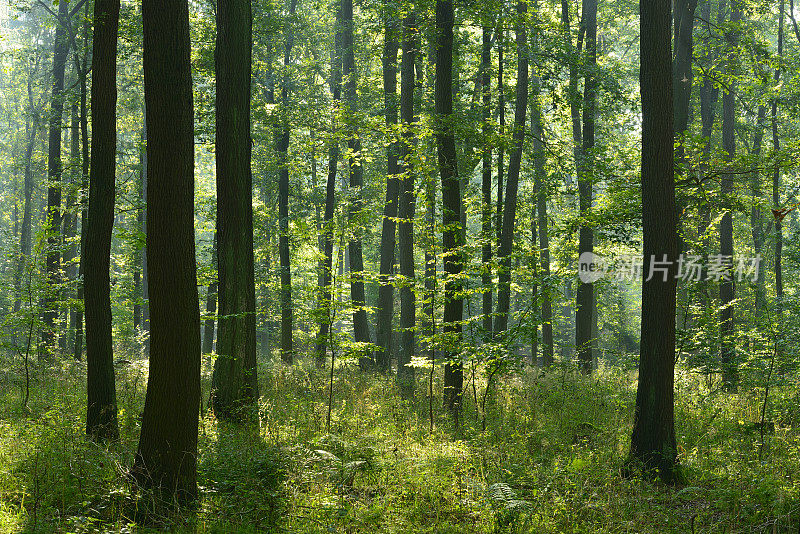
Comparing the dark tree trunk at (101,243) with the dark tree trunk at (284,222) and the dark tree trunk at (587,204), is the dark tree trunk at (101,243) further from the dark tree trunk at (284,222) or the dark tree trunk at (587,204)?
the dark tree trunk at (587,204)

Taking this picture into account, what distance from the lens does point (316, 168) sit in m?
22.5

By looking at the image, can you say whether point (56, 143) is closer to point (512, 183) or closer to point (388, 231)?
point (388, 231)

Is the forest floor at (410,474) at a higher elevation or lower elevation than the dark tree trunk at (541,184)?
lower

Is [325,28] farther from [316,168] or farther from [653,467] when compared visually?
[653,467]

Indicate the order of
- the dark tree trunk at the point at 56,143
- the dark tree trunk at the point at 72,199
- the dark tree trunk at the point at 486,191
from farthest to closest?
the dark tree trunk at the point at 56,143 → the dark tree trunk at the point at 72,199 → the dark tree trunk at the point at 486,191

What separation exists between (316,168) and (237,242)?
44.1 ft

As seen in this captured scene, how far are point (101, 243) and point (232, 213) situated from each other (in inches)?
83.2

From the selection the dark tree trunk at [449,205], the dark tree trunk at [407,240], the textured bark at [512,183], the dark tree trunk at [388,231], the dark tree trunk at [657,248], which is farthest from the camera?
the dark tree trunk at [388,231]

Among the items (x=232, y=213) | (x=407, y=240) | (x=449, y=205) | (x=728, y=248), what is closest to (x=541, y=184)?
(x=407, y=240)

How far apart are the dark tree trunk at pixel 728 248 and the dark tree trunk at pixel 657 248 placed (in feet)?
6.00

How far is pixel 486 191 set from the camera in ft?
49.9

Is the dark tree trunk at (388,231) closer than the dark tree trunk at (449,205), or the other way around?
the dark tree trunk at (449,205)

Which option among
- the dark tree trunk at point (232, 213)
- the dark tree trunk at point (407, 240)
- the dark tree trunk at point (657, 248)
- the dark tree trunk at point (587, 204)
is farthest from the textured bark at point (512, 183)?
the dark tree trunk at point (232, 213)

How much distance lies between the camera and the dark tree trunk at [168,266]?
5.48m
